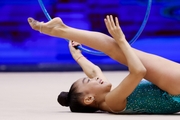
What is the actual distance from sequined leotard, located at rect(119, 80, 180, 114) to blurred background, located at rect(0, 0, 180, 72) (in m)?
3.16

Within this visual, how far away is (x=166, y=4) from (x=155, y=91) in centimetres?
345

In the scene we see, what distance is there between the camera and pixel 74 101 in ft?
9.61

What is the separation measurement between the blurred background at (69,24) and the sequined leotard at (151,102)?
3158 millimetres

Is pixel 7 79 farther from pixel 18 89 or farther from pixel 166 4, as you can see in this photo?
pixel 166 4

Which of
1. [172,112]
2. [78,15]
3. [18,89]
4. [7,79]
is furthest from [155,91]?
[78,15]

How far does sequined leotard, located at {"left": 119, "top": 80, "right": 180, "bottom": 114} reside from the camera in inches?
114

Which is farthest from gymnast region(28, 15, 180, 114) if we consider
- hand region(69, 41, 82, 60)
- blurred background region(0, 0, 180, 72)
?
blurred background region(0, 0, 180, 72)

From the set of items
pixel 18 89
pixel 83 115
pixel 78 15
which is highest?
pixel 78 15

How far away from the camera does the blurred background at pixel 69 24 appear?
6117 millimetres

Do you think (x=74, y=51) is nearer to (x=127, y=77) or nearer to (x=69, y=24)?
(x=127, y=77)

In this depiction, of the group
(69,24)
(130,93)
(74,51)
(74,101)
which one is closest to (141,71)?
(130,93)

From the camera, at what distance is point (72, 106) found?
2.97 metres

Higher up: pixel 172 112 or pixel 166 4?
pixel 166 4

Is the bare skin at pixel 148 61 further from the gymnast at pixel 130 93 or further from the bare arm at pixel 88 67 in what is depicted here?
the bare arm at pixel 88 67
